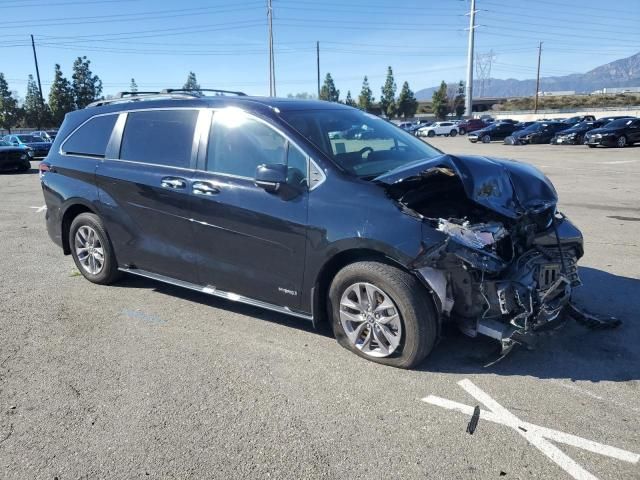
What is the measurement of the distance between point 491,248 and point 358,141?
1549 mm

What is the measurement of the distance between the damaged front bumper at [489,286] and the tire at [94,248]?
3.46m

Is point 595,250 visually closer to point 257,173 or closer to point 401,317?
point 401,317

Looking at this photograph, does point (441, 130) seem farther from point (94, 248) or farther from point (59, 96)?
point (94, 248)

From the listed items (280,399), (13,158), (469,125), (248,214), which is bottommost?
(280,399)

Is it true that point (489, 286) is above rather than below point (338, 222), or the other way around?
below

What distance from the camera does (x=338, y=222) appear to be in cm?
371

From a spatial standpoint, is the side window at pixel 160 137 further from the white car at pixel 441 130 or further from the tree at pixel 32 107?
the tree at pixel 32 107

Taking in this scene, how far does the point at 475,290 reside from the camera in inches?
137

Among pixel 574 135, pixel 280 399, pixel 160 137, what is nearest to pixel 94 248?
pixel 160 137

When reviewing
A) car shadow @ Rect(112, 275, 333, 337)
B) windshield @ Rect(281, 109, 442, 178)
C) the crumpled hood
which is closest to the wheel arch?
car shadow @ Rect(112, 275, 333, 337)

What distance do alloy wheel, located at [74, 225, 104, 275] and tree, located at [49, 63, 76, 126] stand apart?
59.2 metres

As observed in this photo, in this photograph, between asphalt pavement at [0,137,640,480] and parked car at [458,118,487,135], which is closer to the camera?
asphalt pavement at [0,137,640,480]

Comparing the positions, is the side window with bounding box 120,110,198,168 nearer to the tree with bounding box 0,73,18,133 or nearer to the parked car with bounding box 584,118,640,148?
the parked car with bounding box 584,118,640,148

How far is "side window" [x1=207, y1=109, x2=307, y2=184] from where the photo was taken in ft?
13.2
